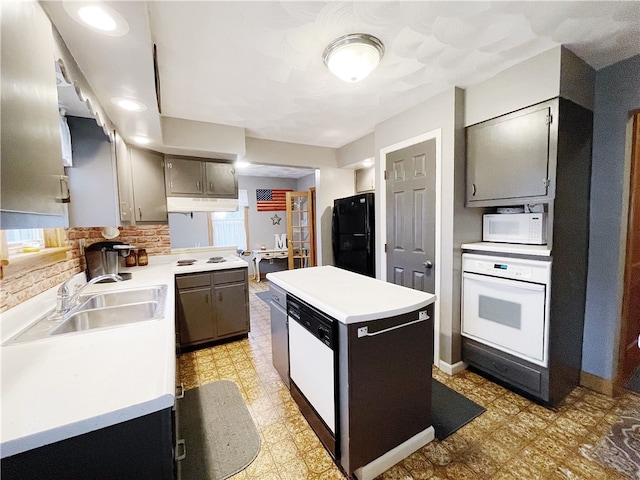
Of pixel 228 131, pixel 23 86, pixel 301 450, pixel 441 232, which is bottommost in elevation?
pixel 301 450

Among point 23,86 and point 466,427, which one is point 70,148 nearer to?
point 23,86

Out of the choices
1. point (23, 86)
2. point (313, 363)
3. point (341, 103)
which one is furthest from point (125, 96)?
point (313, 363)

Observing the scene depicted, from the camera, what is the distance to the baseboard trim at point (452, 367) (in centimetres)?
231

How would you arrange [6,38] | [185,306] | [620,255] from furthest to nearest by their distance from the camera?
[185,306], [620,255], [6,38]

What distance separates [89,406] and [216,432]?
1293 mm

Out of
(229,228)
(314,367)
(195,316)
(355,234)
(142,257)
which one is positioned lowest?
(195,316)

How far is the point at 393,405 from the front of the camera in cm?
141

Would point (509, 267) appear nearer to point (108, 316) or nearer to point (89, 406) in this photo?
point (89, 406)

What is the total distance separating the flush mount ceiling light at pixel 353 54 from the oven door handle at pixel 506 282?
69.9 inches

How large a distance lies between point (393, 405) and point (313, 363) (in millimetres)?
485

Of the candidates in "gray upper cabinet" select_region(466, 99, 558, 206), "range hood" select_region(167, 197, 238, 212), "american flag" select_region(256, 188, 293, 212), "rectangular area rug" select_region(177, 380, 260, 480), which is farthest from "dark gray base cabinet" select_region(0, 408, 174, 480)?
"american flag" select_region(256, 188, 293, 212)

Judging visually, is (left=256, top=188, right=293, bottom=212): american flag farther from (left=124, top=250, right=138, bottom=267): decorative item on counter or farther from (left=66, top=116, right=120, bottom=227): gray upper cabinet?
(left=66, top=116, right=120, bottom=227): gray upper cabinet

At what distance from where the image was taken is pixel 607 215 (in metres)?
1.97

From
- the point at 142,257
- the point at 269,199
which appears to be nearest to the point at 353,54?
the point at 142,257
